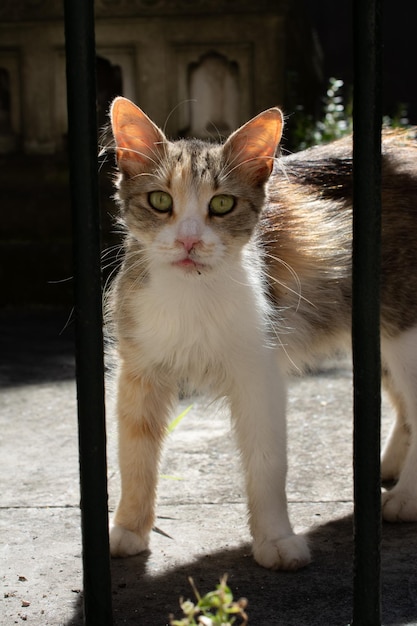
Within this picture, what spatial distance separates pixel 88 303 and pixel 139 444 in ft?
4.11

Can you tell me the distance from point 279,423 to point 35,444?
1236 millimetres

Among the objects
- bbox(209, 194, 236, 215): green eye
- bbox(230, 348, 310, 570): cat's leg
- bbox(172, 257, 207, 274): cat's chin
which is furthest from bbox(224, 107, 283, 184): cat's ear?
bbox(230, 348, 310, 570): cat's leg

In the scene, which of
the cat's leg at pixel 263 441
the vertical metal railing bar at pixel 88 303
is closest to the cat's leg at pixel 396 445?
the cat's leg at pixel 263 441

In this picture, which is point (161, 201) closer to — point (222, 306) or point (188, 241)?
point (188, 241)

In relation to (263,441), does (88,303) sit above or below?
above

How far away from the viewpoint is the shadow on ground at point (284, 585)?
6.41ft

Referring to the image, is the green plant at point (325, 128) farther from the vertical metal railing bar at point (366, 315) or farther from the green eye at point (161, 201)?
the vertical metal railing bar at point (366, 315)

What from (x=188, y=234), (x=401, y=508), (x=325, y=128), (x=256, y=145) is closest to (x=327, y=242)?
(x=256, y=145)

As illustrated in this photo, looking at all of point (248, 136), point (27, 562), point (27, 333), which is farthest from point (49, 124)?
point (27, 562)

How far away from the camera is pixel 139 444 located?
2598 mm

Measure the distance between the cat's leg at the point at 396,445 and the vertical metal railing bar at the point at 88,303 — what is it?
183 cm

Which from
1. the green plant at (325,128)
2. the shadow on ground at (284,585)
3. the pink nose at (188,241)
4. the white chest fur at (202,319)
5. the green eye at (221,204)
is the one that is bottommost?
the shadow on ground at (284,585)

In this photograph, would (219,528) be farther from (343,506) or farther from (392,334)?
(392,334)

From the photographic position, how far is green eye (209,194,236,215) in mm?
2408
